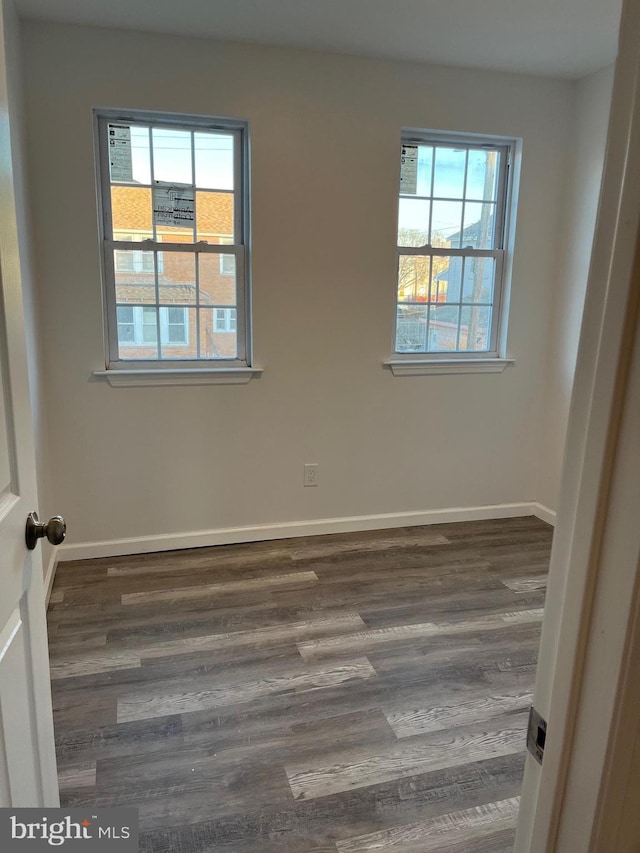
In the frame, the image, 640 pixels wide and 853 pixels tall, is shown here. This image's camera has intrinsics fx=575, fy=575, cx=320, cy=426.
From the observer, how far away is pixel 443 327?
139 inches

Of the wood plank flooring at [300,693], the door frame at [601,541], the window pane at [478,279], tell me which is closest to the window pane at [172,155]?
the window pane at [478,279]

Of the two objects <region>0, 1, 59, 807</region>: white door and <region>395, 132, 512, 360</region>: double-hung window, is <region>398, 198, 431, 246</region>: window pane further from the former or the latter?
<region>0, 1, 59, 807</region>: white door

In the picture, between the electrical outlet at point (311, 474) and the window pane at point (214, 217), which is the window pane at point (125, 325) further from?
the electrical outlet at point (311, 474)

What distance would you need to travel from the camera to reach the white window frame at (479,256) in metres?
3.30

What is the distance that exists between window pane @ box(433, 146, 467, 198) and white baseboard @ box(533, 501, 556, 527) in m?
2.04

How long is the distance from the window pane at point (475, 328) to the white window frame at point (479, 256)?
0.08 feet

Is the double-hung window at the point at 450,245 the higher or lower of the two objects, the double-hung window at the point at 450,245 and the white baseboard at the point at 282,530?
the higher

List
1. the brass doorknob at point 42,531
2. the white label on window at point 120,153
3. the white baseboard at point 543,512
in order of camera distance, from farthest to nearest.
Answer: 1. the white baseboard at point 543,512
2. the white label on window at point 120,153
3. the brass doorknob at point 42,531

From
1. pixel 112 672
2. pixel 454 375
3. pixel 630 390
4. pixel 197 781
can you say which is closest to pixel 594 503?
pixel 630 390

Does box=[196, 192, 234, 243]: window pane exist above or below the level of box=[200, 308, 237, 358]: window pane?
above

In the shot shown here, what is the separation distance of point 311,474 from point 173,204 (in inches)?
64.8

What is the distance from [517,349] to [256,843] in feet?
9.70

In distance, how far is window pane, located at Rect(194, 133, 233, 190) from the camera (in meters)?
2.97

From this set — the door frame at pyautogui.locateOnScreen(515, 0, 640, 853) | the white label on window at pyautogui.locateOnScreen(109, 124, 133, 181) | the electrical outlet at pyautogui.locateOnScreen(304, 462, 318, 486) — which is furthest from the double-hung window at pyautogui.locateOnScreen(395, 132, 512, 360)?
the door frame at pyautogui.locateOnScreen(515, 0, 640, 853)
